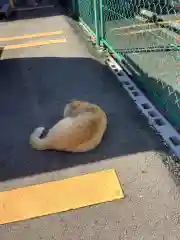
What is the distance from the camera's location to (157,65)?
5125 millimetres

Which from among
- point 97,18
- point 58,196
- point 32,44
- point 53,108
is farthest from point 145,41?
point 58,196

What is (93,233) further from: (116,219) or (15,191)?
(15,191)

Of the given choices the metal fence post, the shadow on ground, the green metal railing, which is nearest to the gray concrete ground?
Answer: the shadow on ground

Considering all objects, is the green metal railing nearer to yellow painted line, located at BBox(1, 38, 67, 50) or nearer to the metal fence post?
the metal fence post

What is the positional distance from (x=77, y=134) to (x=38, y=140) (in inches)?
20.0

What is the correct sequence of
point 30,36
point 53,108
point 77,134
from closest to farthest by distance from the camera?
point 77,134
point 53,108
point 30,36

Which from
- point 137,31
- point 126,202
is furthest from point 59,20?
point 126,202

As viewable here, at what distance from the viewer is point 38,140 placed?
313cm

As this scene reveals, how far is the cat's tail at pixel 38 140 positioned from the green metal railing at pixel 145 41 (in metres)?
1.36

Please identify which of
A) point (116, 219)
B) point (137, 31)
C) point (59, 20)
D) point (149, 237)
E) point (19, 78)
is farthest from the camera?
point (59, 20)

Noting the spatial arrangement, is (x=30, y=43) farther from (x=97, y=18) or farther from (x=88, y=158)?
(x=88, y=158)

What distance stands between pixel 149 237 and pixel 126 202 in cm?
35

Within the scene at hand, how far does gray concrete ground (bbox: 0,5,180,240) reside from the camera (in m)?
2.19

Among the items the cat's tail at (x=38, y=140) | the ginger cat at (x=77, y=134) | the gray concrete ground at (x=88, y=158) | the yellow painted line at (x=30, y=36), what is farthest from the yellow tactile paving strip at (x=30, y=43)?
the ginger cat at (x=77, y=134)
